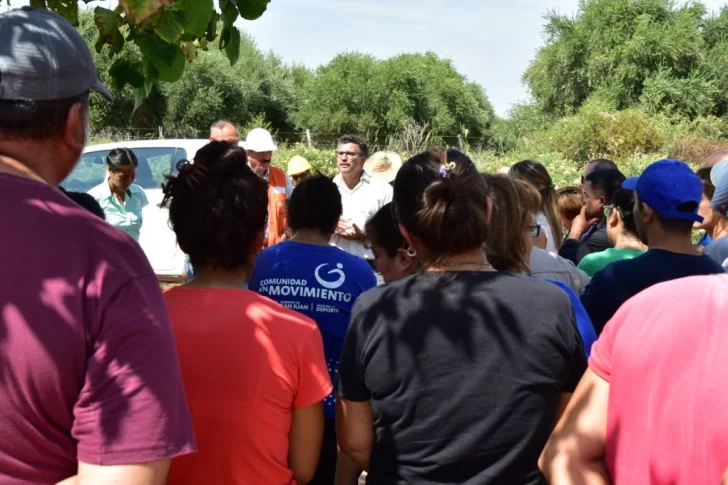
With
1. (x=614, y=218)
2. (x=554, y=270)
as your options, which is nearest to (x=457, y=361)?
(x=554, y=270)

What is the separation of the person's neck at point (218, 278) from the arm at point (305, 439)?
0.40 m

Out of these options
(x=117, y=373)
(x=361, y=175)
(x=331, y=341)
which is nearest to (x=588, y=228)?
(x=361, y=175)

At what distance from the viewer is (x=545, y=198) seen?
468 centimetres

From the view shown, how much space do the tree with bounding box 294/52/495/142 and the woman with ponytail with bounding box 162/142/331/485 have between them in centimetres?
3664

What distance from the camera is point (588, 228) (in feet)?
18.0

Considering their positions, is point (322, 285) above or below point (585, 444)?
below

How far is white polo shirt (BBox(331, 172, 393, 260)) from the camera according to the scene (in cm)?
633

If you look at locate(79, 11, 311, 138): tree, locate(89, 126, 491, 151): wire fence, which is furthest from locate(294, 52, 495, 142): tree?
locate(79, 11, 311, 138): tree

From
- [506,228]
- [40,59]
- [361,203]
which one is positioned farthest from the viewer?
[361,203]

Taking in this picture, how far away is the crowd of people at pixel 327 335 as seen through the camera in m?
1.39

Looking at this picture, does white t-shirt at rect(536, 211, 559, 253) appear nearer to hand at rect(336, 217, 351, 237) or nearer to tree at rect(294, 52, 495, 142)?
hand at rect(336, 217, 351, 237)

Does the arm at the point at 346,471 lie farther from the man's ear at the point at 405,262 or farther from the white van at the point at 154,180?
the white van at the point at 154,180

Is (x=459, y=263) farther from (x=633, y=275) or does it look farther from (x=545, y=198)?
(x=545, y=198)

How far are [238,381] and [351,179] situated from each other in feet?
15.5
